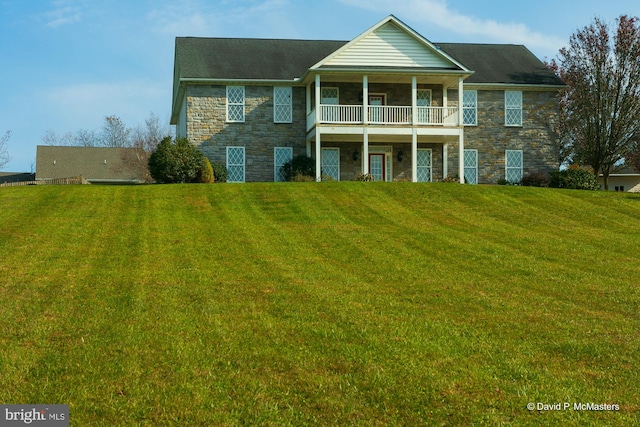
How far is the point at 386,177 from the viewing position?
32531 millimetres

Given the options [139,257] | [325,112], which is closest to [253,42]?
[325,112]

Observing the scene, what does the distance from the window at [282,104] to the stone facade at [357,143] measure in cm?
19

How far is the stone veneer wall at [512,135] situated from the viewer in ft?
110

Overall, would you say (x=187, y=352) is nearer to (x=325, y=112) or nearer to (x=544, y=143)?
(x=325, y=112)

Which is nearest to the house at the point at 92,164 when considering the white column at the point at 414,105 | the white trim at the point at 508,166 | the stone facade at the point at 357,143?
the stone facade at the point at 357,143

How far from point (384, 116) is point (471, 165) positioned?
595cm

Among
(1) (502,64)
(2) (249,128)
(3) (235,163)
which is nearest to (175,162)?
(3) (235,163)

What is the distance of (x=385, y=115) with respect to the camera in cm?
3022

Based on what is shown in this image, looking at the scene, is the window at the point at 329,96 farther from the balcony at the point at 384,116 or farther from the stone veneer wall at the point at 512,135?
the stone veneer wall at the point at 512,135

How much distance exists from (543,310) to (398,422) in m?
4.48

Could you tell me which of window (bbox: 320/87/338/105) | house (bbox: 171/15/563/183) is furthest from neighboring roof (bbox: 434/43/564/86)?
window (bbox: 320/87/338/105)

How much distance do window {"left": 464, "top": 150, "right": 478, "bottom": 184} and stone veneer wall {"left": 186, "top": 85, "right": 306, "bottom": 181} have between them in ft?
25.8

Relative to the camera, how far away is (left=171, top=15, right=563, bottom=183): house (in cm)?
2992

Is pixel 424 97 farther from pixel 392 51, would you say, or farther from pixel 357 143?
pixel 357 143
